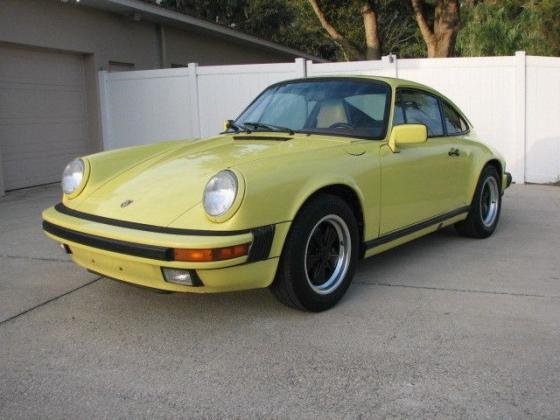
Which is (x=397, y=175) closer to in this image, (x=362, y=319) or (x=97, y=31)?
(x=362, y=319)

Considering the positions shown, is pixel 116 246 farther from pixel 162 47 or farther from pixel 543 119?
pixel 162 47

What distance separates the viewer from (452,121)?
5902 mm

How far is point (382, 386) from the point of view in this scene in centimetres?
309

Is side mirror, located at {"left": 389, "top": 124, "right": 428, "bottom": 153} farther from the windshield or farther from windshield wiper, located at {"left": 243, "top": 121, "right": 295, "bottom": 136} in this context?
windshield wiper, located at {"left": 243, "top": 121, "right": 295, "bottom": 136}

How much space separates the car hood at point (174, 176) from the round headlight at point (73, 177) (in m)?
0.11

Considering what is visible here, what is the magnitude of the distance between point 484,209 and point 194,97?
22.2 feet

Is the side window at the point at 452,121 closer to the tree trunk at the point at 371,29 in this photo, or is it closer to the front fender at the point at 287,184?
the front fender at the point at 287,184

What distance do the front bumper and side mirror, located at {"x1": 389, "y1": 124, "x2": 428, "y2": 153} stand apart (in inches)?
52.0

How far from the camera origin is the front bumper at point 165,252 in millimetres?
3387

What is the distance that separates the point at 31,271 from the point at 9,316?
112cm

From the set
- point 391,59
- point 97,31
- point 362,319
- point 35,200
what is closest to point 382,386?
point 362,319

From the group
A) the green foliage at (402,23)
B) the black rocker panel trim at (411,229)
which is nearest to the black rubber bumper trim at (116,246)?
the black rocker panel trim at (411,229)

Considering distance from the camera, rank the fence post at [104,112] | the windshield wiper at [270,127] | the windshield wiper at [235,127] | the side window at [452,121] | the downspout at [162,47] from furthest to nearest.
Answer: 1. the downspout at [162,47]
2. the fence post at [104,112]
3. the side window at [452,121]
4. the windshield wiper at [235,127]
5. the windshield wiper at [270,127]

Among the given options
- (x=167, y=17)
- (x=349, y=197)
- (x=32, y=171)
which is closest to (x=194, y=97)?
(x=167, y=17)
